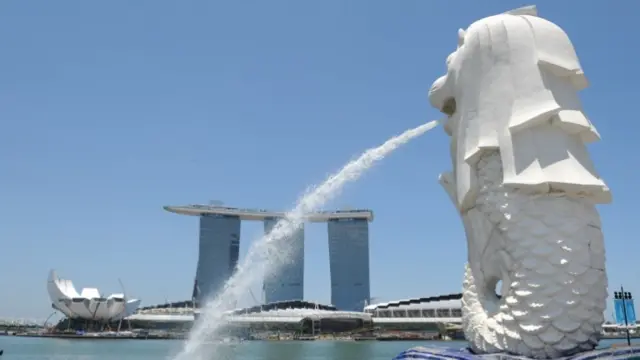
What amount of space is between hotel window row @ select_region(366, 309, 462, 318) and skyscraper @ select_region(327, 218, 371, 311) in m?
14.9

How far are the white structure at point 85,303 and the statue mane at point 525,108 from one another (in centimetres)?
8186

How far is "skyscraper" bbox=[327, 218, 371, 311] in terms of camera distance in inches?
3989

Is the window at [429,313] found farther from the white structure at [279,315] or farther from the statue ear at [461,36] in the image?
the statue ear at [461,36]

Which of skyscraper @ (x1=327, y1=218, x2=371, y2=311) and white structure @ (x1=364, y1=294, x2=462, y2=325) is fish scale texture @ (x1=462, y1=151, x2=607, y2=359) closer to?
white structure @ (x1=364, y1=294, x2=462, y2=325)

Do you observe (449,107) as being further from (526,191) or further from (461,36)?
(526,191)

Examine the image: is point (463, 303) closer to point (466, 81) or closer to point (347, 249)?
point (466, 81)

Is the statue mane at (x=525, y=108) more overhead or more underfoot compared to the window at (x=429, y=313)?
more overhead

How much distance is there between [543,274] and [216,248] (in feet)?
322

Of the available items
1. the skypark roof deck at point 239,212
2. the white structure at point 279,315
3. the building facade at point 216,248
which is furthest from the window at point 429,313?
the building facade at point 216,248

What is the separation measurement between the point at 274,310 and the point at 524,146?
80635 mm

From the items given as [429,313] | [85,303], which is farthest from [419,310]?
[85,303]

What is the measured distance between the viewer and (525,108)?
953 centimetres

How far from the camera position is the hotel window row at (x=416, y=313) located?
268 feet

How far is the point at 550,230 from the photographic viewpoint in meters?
8.90
